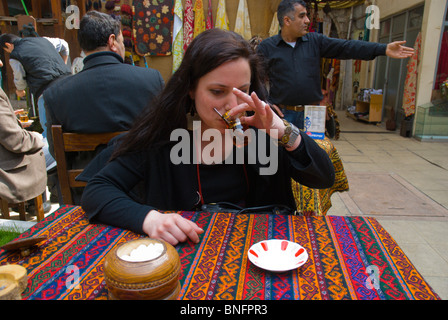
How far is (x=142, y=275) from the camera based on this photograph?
0.76 meters

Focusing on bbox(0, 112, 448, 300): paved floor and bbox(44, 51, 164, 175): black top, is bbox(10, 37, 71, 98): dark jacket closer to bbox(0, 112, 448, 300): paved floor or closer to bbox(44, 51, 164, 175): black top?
bbox(0, 112, 448, 300): paved floor

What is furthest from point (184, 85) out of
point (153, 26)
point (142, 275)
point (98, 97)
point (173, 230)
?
point (153, 26)

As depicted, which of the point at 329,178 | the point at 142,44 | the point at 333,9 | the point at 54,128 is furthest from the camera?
the point at 333,9

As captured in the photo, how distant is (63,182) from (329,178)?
4.86ft

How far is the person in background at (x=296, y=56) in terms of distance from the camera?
399 cm

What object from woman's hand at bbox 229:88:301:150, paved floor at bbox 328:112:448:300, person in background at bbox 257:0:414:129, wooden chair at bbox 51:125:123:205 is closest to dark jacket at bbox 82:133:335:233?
woman's hand at bbox 229:88:301:150

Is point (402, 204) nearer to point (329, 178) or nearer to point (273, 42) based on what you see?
point (273, 42)

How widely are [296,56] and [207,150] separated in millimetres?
2923

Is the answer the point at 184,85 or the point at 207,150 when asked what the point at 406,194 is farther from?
the point at 184,85

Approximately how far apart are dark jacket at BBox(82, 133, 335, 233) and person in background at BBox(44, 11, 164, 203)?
901 millimetres

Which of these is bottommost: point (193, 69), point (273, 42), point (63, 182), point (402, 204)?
point (402, 204)

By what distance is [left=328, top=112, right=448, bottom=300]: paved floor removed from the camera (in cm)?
288
